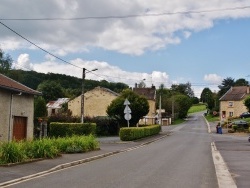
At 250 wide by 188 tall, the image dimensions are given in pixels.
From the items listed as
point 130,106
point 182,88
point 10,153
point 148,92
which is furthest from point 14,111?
point 182,88

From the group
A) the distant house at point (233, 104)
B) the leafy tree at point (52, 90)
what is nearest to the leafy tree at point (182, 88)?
the distant house at point (233, 104)

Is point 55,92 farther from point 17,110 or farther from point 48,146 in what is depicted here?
point 48,146

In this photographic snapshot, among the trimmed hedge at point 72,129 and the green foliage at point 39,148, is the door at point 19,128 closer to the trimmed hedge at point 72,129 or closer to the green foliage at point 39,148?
the green foliage at point 39,148

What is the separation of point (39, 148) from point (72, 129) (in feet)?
58.4

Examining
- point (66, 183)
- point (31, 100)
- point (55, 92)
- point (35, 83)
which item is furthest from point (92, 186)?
point (55, 92)

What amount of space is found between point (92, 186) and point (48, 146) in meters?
8.22

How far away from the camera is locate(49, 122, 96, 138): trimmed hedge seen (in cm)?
3522

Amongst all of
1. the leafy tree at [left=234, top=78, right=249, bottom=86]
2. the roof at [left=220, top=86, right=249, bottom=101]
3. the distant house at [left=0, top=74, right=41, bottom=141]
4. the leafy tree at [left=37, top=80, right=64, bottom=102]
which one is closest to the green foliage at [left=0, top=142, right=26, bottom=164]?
the distant house at [left=0, top=74, right=41, bottom=141]

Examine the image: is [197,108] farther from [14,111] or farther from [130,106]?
[14,111]

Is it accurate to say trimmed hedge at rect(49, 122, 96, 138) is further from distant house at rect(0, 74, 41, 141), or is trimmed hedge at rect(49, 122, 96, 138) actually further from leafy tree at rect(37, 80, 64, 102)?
leafy tree at rect(37, 80, 64, 102)

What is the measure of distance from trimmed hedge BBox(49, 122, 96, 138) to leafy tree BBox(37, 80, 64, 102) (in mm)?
68298

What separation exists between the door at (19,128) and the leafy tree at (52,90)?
75385 mm

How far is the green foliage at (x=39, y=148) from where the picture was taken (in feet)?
51.4

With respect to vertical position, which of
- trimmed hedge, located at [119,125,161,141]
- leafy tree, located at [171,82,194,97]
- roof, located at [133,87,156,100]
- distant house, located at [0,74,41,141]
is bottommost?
trimmed hedge, located at [119,125,161,141]
